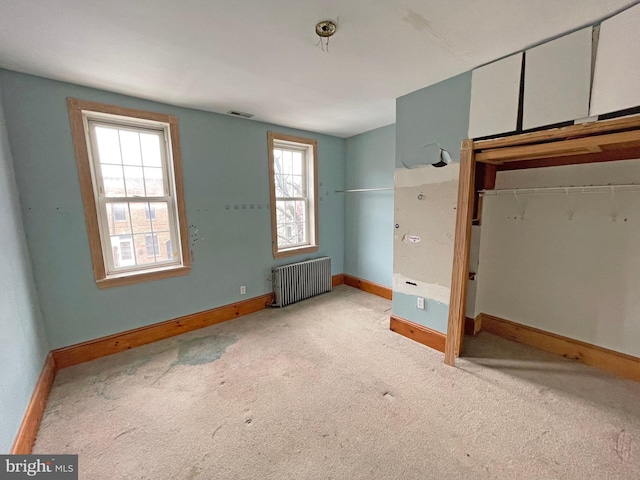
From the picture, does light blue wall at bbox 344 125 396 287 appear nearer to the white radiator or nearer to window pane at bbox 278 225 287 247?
the white radiator

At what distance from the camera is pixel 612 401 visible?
70.7 inches

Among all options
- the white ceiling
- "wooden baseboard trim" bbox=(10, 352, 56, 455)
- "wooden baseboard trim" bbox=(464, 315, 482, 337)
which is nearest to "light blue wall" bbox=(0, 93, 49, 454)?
"wooden baseboard trim" bbox=(10, 352, 56, 455)

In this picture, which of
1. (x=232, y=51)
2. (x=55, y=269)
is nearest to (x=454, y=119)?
(x=232, y=51)

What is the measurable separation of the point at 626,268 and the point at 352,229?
9.63 ft

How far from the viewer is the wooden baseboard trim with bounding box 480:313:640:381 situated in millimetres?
2043

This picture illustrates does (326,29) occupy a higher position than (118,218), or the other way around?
(326,29)

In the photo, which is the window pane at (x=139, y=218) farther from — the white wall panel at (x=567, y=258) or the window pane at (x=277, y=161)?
the white wall panel at (x=567, y=258)

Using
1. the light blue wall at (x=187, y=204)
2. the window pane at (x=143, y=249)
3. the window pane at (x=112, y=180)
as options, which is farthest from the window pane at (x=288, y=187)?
the window pane at (x=112, y=180)

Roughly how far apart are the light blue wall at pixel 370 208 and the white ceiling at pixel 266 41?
133 centimetres

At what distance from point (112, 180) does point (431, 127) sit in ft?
9.97

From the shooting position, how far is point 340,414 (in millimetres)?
1737

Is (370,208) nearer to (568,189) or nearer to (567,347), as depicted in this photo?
(568,189)

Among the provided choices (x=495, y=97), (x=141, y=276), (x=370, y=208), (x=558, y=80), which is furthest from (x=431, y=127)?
(x=141, y=276)

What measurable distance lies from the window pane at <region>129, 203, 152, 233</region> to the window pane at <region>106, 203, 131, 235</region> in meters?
0.04
